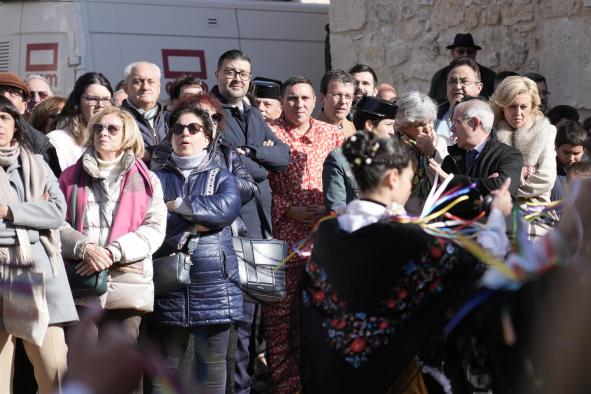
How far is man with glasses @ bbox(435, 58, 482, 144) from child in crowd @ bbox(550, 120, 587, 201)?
2.42 ft

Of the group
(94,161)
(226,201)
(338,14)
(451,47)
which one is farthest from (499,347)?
(338,14)

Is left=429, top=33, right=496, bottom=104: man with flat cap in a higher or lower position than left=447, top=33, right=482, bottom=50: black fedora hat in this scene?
lower

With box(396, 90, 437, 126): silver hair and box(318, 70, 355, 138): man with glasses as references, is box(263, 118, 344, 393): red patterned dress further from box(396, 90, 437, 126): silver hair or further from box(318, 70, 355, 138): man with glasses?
box(396, 90, 437, 126): silver hair

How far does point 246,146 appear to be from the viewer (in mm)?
7492

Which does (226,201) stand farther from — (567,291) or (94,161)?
(567,291)

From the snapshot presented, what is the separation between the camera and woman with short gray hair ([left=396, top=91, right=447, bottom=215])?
699 centimetres

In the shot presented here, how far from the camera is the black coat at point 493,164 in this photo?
677cm

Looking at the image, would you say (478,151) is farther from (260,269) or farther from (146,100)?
(146,100)

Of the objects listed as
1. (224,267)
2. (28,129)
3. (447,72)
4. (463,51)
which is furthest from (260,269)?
(463,51)

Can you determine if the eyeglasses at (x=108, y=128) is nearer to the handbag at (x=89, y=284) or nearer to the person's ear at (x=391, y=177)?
the handbag at (x=89, y=284)

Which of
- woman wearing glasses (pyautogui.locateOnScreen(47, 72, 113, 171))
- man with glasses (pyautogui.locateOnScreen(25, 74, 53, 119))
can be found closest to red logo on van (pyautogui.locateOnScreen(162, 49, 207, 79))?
man with glasses (pyautogui.locateOnScreen(25, 74, 53, 119))

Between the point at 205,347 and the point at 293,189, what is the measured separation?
1410 millimetres

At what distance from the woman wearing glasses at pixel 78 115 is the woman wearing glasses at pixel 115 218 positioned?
2.16 feet

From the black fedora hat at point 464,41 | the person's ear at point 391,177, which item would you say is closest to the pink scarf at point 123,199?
the person's ear at point 391,177
